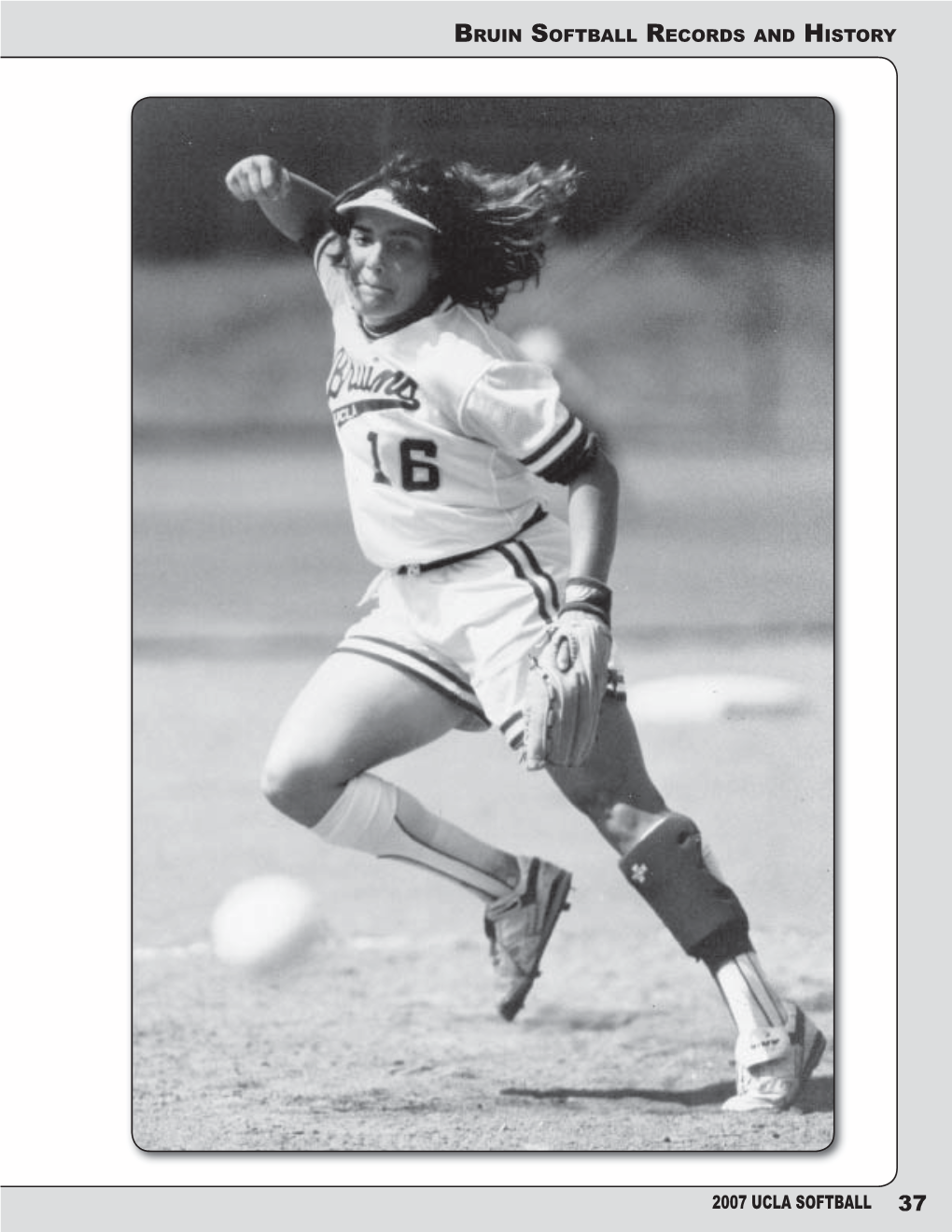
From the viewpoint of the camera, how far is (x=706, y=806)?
5.75 m

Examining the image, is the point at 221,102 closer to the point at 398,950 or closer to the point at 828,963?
the point at 398,950

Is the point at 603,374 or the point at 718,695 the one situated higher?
the point at 603,374

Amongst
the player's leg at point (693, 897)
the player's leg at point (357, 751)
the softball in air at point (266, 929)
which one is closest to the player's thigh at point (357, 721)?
the player's leg at point (357, 751)

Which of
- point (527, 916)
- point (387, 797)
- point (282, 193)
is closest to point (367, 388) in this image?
point (282, 193)

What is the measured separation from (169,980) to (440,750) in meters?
1.54

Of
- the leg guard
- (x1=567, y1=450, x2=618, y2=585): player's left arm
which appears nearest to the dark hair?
(x1=567, y1=450, x2=618, y2=585): player's left arm

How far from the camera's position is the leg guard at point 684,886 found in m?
3.86

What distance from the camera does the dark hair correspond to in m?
4.11

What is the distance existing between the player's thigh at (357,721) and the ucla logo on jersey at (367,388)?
591 mm

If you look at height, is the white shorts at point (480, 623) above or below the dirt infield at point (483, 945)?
above

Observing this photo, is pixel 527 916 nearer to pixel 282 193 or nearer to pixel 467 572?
pixel 467 572

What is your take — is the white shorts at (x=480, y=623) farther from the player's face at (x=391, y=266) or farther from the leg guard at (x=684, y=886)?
the player's face at (x=391, y=266)

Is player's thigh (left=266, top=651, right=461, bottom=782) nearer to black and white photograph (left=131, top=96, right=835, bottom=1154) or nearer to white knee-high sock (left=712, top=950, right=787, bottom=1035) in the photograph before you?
black and white photograph (left=131, top=96, right=835, bottom=1154)

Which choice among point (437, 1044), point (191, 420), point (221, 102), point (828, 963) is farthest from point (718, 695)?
point (191, 420)
